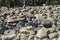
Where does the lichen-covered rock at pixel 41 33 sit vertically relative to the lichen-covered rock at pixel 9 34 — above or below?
above

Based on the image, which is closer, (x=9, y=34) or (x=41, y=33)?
(x=41, y=33)

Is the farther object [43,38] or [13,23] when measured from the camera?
[13,23]

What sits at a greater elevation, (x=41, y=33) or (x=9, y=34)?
(x=41, y=33)

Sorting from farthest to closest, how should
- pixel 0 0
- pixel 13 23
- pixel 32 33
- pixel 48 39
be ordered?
pixel 0 0 < pixel 13 23 < pixel 32 33 < pixel 48 39

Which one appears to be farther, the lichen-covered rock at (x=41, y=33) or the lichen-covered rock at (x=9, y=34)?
the lichen-covered rock at (x=9, y=34)

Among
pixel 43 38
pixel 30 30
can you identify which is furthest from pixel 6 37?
pixel 43 38

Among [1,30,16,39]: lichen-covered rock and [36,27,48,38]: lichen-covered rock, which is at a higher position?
[36,27,48,38]: lichen-covered rock

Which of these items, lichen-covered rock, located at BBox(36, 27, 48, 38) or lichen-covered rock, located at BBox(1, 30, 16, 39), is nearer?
lichen-covered rock, located at BBox(36, 27, 48, 38)

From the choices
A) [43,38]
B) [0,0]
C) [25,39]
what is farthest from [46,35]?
[0,0]

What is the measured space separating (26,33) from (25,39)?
225 millimetres

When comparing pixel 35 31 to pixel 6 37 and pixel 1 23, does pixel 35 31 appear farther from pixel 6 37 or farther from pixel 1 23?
pixel 1 23

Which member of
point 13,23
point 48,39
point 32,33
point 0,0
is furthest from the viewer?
point 0,0

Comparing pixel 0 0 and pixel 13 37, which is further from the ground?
pixel 13 37

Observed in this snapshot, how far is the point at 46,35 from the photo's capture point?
18.3ft
